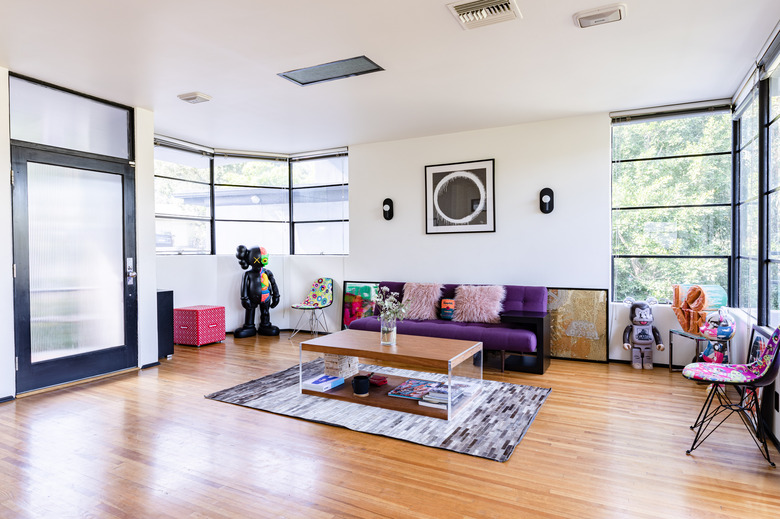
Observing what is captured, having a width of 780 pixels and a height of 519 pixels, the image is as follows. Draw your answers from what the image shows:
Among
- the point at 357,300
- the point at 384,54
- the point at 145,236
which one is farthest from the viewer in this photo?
the point at 357,300

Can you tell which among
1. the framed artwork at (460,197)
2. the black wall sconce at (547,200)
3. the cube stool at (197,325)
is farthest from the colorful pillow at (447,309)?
the cube stool at (197,325)

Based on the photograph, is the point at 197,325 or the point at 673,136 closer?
the point at 673,136

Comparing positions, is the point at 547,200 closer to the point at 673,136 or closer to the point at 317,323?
the point at 673,136

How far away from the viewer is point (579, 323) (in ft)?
17.7

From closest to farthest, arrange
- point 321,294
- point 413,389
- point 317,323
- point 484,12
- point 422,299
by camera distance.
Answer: point 484,12, point 413,389, point 422,299, point 321,294, point 317,323

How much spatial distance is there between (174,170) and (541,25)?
17.3ft

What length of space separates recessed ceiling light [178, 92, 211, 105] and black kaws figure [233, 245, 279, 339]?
8.01 feet

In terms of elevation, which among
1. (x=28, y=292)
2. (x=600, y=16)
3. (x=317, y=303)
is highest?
(x=600, y=16)

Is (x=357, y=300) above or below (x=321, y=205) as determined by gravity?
below

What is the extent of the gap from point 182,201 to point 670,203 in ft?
20.5

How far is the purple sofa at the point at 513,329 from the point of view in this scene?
4.77 m

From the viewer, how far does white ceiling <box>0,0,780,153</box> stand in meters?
3.00

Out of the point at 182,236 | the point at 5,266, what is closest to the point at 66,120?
the point at 5,266

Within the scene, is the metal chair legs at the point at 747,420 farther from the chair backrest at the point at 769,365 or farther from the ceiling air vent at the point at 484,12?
the ceiling air vent at the point at 484,12
